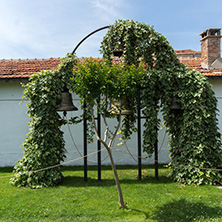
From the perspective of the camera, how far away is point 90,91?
178 inches

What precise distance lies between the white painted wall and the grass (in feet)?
6.40

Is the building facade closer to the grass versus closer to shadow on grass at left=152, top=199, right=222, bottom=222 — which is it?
the grass

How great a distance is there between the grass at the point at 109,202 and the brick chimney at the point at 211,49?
17.8ft

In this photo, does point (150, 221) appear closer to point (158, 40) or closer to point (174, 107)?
point (174, 107)

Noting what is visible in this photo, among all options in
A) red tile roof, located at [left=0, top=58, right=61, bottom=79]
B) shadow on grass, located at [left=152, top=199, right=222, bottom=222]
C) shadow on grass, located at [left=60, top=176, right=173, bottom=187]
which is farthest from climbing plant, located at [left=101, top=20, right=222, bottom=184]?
red tile roof, located at [left=0, top=58, right=61, bottom=79]

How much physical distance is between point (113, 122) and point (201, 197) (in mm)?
4114

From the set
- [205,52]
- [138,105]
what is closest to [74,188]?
[138,105]

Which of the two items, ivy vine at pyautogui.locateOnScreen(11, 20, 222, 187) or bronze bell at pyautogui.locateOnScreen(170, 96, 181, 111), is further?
bronze bell at pyautogui.locateOnScreen(170, 96, 181, 111)

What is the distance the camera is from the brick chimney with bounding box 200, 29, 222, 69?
8773 millimetres

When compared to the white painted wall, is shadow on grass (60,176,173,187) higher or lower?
lower

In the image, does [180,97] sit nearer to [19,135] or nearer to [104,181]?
[104,181]

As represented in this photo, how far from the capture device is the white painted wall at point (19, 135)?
314 inches

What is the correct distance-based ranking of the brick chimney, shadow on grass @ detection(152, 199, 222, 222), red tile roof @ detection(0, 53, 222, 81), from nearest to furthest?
1. shadow on grass @ detection(152, 199, 222, 222)
2. red tile roof @ detection(0, 53, 222, 81)
3. the brick chimney

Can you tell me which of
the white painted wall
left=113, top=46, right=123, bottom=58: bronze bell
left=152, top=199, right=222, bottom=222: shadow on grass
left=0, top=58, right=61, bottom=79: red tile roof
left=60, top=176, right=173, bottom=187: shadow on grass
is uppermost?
left=0, top=58, right=61, bottom=79: red tile roof
